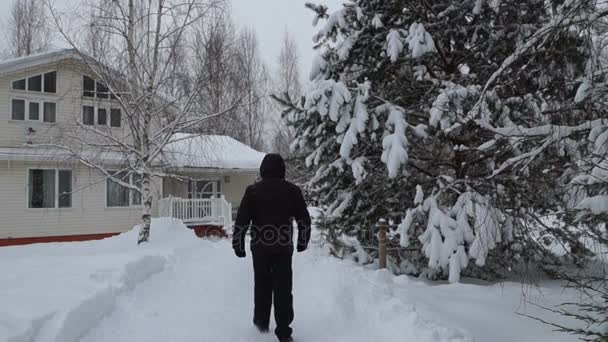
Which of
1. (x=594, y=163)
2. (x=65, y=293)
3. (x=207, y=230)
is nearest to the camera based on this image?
(x=594, y=163)

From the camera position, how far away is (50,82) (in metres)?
14.6

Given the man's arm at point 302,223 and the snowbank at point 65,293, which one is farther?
the man's arm at point 302,223

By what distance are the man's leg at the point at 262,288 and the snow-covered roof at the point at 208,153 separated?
7.20 meters

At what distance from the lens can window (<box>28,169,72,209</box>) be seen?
1410 centimetres

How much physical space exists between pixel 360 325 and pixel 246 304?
173 centimetres

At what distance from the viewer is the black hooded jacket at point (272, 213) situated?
13.4 feet

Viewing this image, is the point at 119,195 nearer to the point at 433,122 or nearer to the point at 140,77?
the point at 140,77

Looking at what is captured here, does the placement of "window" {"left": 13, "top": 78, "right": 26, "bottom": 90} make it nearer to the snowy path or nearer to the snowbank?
the snowbank

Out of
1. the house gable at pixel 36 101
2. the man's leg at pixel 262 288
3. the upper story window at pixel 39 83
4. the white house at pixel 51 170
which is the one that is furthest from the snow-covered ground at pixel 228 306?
the upper story window at pixel 39 83

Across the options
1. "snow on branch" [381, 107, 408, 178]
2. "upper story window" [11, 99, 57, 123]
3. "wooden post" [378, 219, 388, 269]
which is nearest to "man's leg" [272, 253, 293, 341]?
"snow on branch" [381, 107, 408, 178]

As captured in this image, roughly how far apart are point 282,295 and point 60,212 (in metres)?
13.2

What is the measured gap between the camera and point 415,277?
7379mm

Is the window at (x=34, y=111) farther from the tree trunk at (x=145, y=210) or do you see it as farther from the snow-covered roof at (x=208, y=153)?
the tree trunk at (x=145, y=210)

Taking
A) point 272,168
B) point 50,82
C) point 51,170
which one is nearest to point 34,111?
point 50,82
